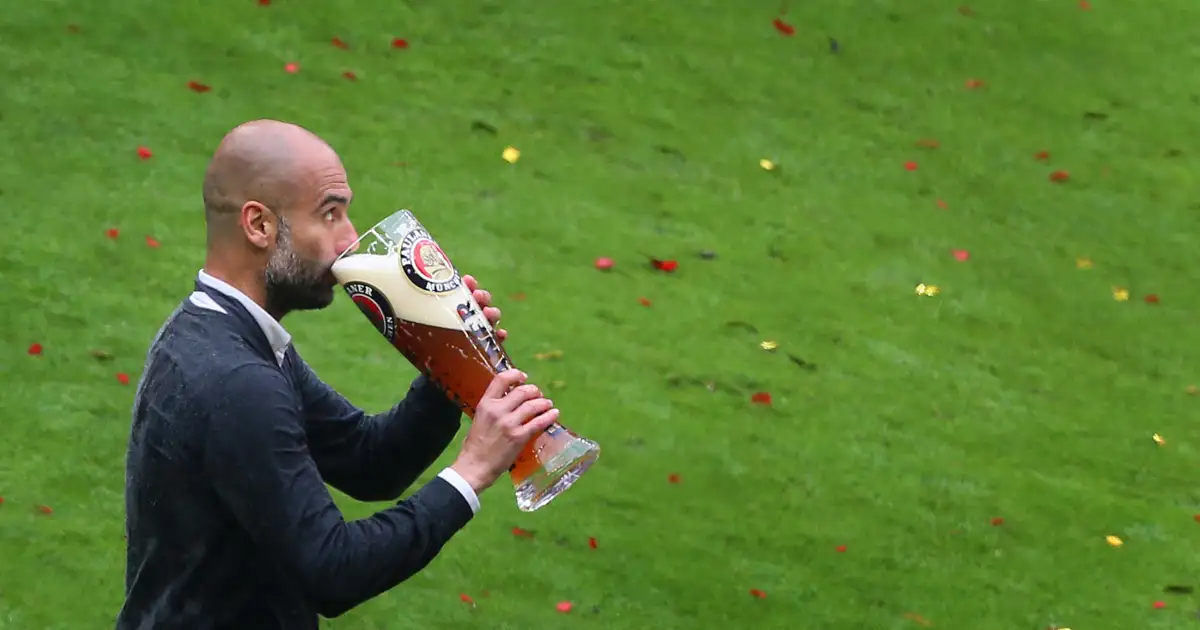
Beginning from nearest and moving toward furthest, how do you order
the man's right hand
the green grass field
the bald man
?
1. the bald man
2. the man's right hand
3. the green grass field

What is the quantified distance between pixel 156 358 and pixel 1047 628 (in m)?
3.53

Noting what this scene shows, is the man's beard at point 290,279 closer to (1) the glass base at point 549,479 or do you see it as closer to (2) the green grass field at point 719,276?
(1) the glass base at point 549,479

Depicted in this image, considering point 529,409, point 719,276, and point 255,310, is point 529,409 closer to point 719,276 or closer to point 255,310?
point 255,310

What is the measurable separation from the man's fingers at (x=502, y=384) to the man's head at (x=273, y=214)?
393mm

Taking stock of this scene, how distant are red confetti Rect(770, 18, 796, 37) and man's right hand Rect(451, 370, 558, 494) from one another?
619 centimetres

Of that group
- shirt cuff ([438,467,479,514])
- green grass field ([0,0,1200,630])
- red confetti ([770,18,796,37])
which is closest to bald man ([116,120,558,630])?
shirt cuff ([438,467,479,514])

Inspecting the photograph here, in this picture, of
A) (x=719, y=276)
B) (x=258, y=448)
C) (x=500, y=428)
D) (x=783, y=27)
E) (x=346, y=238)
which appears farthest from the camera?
(x=783, y=27)

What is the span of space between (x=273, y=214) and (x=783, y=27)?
20.5 feet

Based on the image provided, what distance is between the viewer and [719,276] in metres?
6.39

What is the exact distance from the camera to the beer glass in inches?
94.7

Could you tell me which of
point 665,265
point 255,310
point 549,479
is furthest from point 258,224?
point 665,265

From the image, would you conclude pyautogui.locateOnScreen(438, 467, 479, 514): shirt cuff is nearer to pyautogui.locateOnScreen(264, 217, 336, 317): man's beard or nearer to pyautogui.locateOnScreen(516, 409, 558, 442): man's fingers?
pyautogui.locateOnScreen(516, 409, 558, 442): man's fingers

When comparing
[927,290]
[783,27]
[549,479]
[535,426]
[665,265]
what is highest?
[535,426]

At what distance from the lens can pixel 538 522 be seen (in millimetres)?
4953
